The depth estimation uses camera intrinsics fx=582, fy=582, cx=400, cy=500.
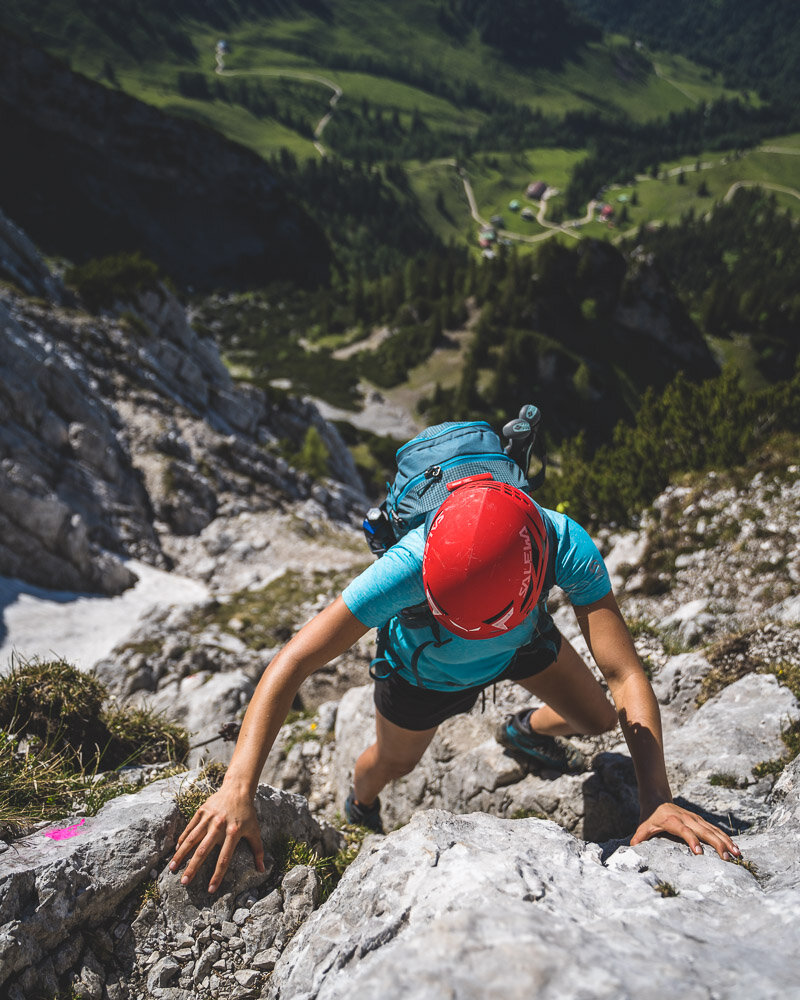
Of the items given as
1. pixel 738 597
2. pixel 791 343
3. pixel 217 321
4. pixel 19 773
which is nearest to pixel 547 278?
pixel 791 343

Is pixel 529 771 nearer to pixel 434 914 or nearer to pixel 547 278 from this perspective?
pixel 434 914

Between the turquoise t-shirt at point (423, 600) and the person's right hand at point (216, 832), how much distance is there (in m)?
1.23

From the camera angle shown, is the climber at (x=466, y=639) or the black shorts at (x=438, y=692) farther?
the black shorts at (x=438, y=692)

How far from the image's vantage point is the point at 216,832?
3.20 m

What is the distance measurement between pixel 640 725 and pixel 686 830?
0.62 m

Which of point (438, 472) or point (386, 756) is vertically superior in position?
point (438, 472)

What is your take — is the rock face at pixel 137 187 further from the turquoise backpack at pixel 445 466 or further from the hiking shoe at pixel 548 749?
the hiking shoe at pixel 548 749

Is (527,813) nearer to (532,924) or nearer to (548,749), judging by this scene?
(548,749)

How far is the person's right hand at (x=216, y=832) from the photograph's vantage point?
318cm

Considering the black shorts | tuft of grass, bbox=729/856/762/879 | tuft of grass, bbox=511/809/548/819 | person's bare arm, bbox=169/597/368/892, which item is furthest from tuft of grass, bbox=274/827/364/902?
tuft of grass, bbox=729/856/762/879

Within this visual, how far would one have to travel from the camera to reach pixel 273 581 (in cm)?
1505

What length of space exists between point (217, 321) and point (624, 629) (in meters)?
133

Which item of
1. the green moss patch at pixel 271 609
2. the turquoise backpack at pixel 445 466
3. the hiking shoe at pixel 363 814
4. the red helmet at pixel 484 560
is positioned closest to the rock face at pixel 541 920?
the red helmet at pixel 484 560

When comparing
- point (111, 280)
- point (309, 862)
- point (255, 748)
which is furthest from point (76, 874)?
point (111, 280)
